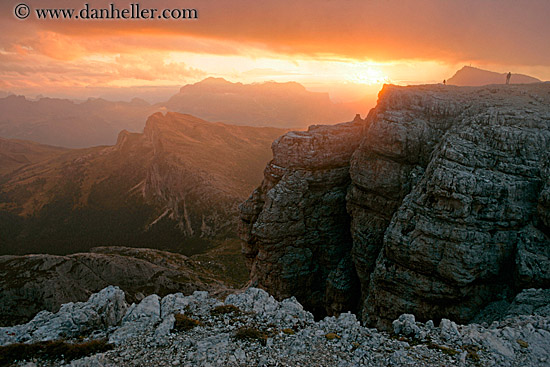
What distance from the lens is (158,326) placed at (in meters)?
24.2

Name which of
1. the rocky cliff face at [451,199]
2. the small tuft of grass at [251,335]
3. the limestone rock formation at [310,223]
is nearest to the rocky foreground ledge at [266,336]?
the small tuft of grass at [251,335]

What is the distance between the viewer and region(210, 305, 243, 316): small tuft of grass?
26.9 m

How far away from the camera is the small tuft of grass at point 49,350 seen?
801 inches

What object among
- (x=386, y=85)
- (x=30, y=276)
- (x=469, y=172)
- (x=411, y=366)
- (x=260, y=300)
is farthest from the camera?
(x=30, y=276)

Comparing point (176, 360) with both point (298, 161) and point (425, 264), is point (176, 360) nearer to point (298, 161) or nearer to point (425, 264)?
point (425, 264)

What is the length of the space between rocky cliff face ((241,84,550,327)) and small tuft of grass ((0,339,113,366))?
32873 mm

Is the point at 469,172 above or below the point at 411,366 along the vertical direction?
above

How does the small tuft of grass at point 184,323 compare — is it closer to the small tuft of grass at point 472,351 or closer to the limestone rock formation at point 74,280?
the small tuft of grass at point 472,351

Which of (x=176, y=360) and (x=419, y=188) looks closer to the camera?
(x=176, y=360)

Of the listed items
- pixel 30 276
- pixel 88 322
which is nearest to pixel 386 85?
pixel 88 322

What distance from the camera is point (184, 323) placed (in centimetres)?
2441

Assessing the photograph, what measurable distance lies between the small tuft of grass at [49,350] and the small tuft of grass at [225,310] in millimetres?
8380

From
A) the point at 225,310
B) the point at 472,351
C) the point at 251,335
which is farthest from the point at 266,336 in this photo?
the point at 472,351

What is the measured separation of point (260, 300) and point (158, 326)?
9571 millimetres
